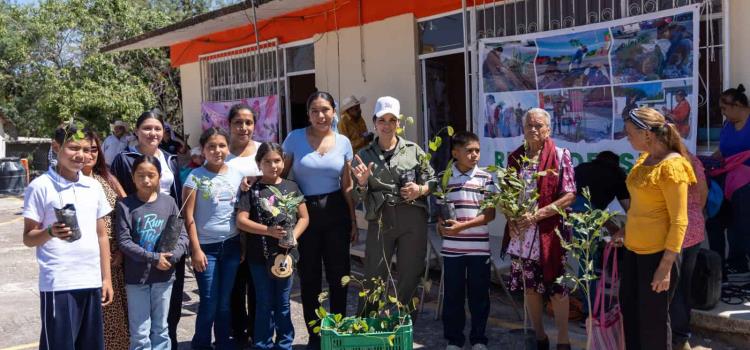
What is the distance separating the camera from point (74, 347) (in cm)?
345

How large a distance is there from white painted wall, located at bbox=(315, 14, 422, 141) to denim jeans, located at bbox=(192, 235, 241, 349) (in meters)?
3.88

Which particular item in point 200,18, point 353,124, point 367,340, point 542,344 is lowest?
point 542,344

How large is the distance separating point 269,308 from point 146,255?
0.86 m

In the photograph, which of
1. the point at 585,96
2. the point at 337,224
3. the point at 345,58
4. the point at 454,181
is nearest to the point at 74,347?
the point at 337,224

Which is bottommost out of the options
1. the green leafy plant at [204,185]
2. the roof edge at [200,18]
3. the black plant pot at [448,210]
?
the black plant pot at [448,210]

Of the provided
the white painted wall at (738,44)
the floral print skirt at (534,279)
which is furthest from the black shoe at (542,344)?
the white painted wall at (738,44)

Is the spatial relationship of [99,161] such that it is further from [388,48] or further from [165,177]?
[388,48]

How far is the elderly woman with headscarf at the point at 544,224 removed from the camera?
3.93 meters

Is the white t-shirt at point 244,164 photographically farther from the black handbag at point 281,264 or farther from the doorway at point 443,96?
the doorway at point 443,96

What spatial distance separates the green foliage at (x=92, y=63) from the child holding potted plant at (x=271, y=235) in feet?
47.2

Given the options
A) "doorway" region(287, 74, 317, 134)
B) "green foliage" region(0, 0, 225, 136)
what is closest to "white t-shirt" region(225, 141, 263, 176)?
"doorway" region(287, 74, 317, 134)

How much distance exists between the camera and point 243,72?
10.5 m

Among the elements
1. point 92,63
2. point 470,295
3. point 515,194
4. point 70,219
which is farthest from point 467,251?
point 92,63

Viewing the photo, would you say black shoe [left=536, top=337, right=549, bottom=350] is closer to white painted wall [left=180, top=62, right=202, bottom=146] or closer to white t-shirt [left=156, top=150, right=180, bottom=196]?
white t-shirt [left=156, top=150, right=180, bottom=196]
